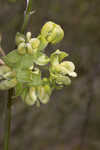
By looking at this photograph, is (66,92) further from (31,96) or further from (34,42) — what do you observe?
(34,42)

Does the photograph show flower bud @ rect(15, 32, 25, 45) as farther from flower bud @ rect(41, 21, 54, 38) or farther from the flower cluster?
flower bud @ rect(41, 21, 54, 38)

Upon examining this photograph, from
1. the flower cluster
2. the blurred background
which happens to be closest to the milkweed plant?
the flower cluster

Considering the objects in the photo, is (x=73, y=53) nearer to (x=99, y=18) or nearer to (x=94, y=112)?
(x=99, y=18)

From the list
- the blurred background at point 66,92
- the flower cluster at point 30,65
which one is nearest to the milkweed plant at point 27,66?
the flower cluster at point 30,65

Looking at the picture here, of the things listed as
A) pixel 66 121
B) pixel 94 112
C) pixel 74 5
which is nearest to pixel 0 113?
pixel 66 121

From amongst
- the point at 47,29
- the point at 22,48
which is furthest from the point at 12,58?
the point at 47,29

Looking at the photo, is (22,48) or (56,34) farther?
(56,34)

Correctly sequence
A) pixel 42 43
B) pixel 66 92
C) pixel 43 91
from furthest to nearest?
pixel 66 92 → pixel 43 91 → pixel 42 43
